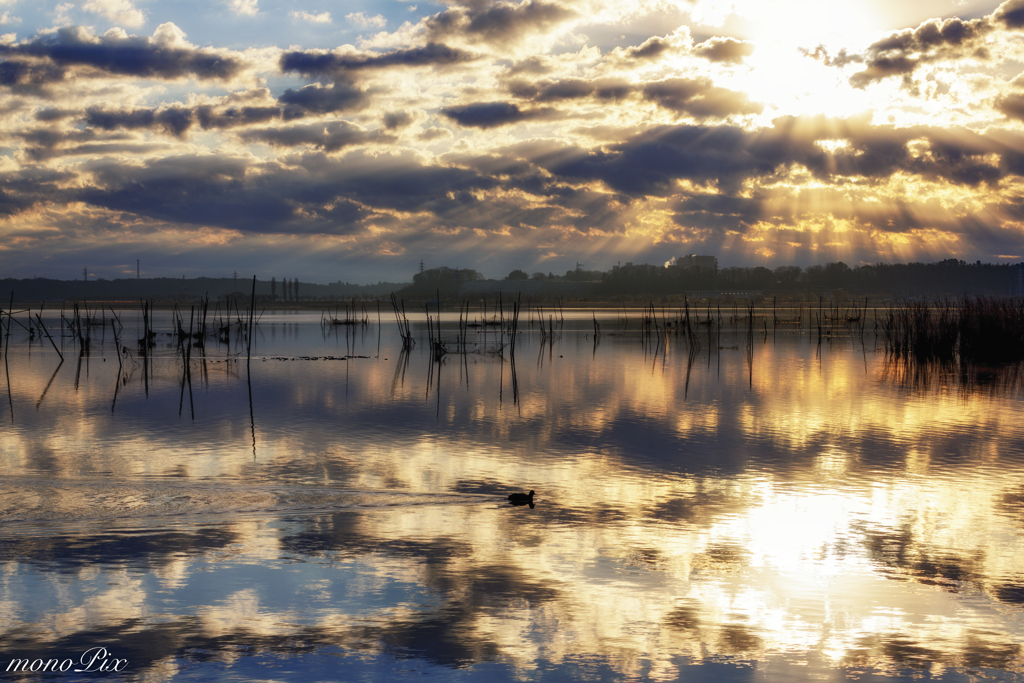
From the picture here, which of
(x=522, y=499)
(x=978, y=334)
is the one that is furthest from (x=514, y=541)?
(x=978, y=334)

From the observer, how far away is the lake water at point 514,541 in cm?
472

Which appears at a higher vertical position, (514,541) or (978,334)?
(978,334)

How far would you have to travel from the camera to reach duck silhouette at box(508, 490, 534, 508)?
26.3ft

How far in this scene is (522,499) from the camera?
8.05 meters

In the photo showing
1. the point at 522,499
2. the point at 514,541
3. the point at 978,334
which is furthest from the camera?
the point at 978,334

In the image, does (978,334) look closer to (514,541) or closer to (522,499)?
(522,499)

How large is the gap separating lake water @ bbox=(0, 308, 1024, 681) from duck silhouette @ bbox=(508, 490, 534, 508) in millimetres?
91

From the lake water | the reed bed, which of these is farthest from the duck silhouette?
the reed bed

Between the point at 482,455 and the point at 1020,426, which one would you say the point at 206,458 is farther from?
the point at 1020,426

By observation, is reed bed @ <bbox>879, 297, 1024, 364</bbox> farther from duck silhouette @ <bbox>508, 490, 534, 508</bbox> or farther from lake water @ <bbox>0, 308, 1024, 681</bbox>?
duck silhouette @ <bbox>508, 490, 534, 508</bbox>

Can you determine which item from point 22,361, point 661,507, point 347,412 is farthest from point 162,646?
point 22,361

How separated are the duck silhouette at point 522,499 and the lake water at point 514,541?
0.09m

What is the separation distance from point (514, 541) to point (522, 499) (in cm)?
128

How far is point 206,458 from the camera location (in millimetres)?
10227
